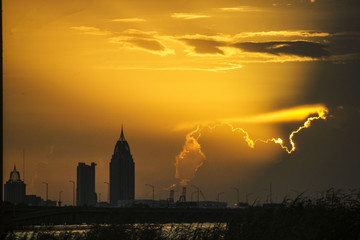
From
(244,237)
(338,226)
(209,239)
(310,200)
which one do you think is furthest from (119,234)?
(338,226)

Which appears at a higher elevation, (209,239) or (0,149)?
(0,149)

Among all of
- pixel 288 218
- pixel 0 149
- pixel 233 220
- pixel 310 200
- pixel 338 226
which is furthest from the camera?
pixel 233 220

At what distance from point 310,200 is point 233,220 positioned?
6.78 meters

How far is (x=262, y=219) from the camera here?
177 ft

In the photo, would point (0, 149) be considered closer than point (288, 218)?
Yes

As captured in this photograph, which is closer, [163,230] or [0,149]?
[0,149]

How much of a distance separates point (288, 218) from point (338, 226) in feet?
18.1

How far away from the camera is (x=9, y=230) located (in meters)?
51.0

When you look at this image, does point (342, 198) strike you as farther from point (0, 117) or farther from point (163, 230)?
point (0, 117)

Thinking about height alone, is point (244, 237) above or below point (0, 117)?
below

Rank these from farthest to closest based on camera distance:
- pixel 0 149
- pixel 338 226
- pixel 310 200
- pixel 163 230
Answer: pixel 163 230, pixel 310 200, pixel 338 226, pixel 0 149

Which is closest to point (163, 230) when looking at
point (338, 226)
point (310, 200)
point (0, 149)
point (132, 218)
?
point (132, 218)

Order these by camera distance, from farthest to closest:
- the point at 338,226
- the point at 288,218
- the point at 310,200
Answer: the point at 310,200 → the point at 288,218 → the point at 338,226

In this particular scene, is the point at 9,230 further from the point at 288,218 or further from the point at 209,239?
the point at 288,218
